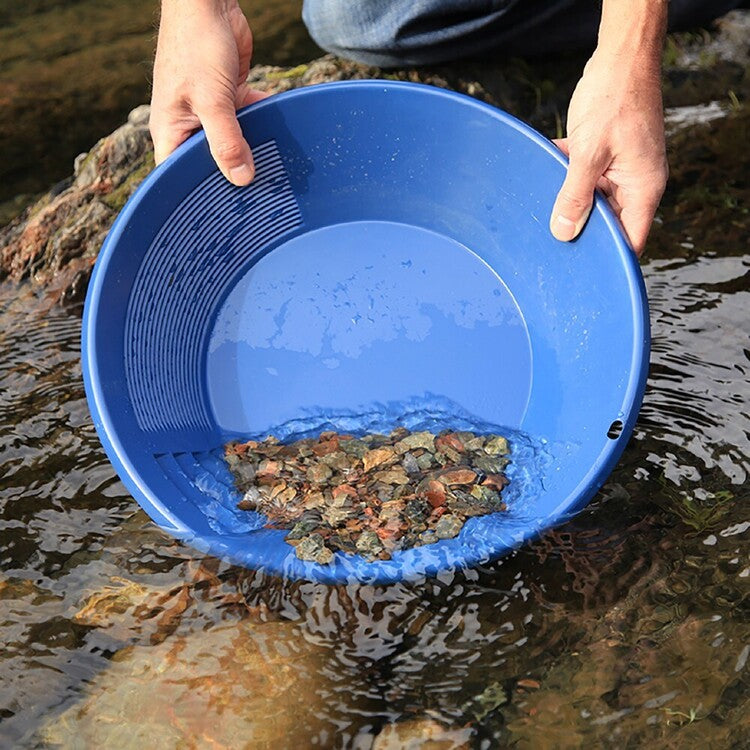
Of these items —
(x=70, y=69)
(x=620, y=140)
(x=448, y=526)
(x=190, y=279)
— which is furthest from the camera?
(x=70, y=69)

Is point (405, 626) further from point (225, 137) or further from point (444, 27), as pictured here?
point (444, 27)

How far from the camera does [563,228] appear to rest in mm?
2088

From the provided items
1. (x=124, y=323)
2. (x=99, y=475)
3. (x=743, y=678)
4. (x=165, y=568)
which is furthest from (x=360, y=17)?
(x=743, y=678)

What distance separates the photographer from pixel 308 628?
2008 millimetres

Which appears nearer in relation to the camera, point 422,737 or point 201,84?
point 422,737

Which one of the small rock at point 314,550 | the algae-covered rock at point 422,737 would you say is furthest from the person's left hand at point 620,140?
the algae-covered rock at point 422,737

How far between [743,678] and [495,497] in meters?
0.62

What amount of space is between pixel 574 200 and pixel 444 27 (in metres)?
1.40

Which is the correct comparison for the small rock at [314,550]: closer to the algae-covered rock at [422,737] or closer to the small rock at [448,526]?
the small rock at [448,526]

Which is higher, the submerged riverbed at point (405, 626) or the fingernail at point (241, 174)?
the fingernail at point (241, 174)

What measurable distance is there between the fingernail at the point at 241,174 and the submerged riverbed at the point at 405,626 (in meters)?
0.80

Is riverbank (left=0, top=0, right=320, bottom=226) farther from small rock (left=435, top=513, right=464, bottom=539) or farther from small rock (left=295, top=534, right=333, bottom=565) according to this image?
small rock (left=435, top=513, right=464, bottom=539)

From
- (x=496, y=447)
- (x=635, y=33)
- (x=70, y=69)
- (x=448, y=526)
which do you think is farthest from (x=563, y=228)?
(x=70, y=69)

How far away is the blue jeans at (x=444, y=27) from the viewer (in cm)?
308
